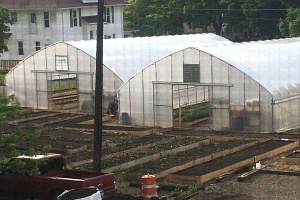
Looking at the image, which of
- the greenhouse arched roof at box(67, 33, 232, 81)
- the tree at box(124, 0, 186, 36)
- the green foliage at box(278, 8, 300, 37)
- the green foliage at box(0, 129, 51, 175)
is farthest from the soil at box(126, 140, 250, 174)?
the tree at box(124, 0, 186, 36)

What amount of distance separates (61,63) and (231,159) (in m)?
13.8

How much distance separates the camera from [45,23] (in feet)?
172

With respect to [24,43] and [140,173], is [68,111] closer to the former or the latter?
[140,173]

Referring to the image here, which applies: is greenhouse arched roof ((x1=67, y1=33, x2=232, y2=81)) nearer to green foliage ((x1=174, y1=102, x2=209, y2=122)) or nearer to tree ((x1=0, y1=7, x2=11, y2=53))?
green foliage ((x1=174, y1=102, x2=209, y2=122))

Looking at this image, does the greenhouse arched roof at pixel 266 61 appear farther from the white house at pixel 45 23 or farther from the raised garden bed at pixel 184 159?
the white house at pixel 45 23

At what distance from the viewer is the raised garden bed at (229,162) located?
1948cm

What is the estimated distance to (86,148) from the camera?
24594mm

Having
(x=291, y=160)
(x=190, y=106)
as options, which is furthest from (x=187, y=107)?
(x=291, y=160)

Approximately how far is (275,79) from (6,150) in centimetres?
1446

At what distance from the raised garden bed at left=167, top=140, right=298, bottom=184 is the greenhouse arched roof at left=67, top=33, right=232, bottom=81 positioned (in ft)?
32.4

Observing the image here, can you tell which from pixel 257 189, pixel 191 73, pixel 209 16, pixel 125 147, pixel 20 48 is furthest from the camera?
pixel 209 16

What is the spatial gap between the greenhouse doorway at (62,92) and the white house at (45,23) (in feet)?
46.3

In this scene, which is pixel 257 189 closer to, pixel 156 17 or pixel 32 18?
pixel 32 18

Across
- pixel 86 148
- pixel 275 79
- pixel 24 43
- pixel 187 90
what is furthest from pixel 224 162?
pixel 24 43
